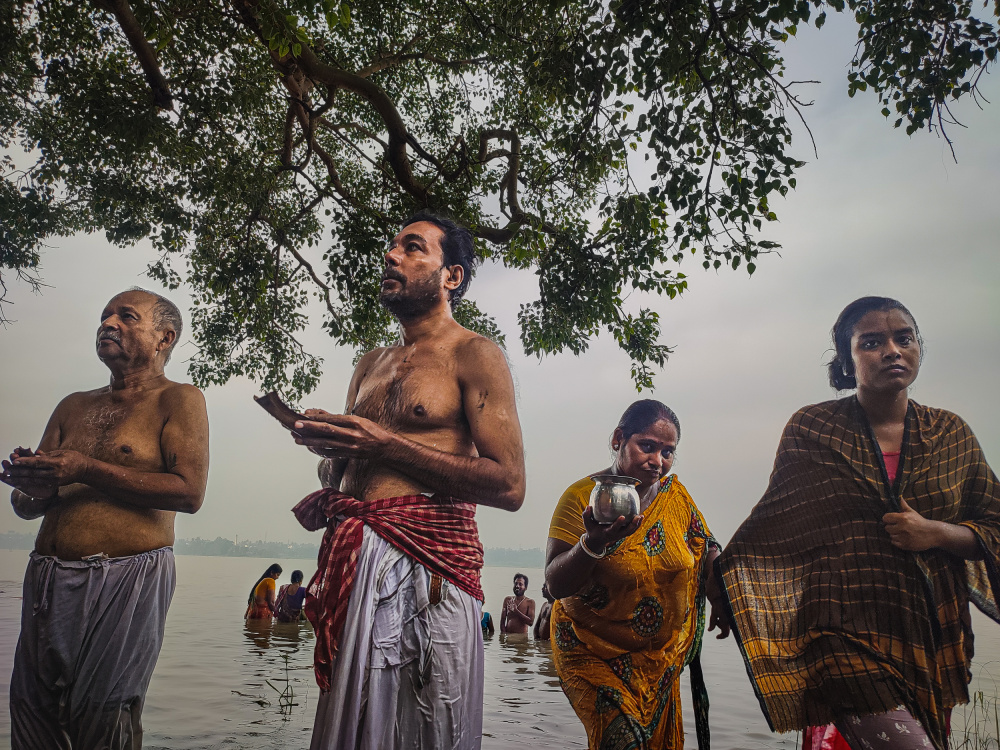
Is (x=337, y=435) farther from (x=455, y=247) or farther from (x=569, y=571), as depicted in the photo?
(x=569, y=571)

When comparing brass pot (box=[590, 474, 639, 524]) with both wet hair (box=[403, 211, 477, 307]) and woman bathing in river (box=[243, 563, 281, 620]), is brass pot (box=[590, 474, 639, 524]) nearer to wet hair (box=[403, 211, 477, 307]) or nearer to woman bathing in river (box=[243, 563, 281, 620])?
wet hair (box=[403, 211, 477, 307])

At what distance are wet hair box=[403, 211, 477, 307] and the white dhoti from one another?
115 centimetres

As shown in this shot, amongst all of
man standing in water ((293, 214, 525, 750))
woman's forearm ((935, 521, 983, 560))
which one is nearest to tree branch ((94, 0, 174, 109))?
man standing in water ((293, 214, 525, 750))

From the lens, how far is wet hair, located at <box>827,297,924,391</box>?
3.15m

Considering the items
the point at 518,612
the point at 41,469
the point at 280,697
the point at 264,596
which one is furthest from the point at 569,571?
the point at 264,596

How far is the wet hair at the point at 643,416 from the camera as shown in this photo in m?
3.85

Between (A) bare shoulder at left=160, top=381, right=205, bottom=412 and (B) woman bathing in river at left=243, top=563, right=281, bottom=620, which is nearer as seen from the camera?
(A) bare shoulder at left=160, top=381, right=205, bottom=412

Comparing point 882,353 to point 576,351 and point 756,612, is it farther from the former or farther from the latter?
point 576,351

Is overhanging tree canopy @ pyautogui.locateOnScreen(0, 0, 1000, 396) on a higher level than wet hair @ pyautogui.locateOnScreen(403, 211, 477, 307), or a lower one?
higher

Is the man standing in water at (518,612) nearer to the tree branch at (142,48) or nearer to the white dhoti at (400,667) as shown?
the tree branch at (142,48)

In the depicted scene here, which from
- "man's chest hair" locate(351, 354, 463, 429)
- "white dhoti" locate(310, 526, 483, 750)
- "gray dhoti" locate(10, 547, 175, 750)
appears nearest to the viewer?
"white dhoti" locate(310, 526, 483, 750)

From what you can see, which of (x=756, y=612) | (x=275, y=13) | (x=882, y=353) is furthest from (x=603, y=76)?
(x=756, y=612)

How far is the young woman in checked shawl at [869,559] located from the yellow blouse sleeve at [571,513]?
2.45ft

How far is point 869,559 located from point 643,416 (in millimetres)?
1265
